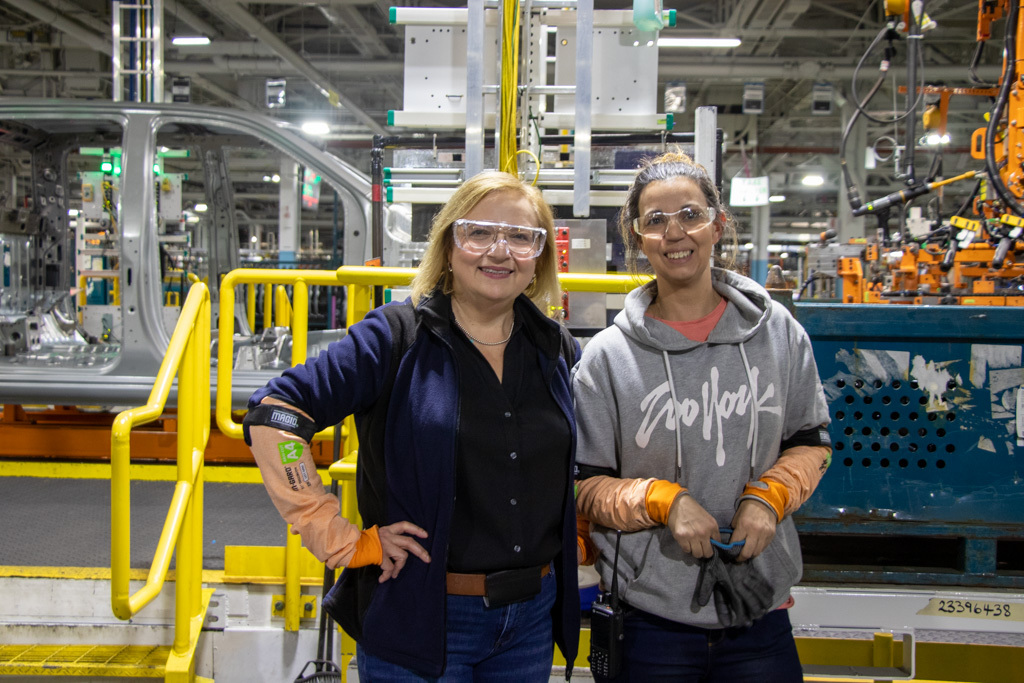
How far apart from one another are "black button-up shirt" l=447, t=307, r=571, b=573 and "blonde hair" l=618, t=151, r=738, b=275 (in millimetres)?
481

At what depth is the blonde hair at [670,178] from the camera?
156cm

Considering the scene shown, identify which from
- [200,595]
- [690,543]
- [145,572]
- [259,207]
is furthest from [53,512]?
[259,207]

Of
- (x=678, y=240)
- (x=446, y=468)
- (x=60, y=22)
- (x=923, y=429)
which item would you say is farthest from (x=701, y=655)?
(x=60, y=22)

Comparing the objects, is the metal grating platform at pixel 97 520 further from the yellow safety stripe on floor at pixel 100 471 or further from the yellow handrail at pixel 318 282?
the yellow handrail at pixel 318 282

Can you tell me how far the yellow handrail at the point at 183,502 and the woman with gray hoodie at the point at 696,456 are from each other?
4.84 ft

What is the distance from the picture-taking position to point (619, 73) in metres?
3.01

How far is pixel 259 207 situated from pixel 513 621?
95.2ft

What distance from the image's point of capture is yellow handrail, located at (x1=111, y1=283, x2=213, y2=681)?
2111mm

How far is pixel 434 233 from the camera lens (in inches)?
61.2

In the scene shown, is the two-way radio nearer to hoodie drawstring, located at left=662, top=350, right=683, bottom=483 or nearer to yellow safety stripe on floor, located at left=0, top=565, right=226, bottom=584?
hoodie drawstring, located at left=662, top=350, right=683, bottom=483

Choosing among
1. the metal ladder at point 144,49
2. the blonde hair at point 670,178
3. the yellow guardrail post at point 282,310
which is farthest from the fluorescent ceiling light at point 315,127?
the blonde hair at point 670,178

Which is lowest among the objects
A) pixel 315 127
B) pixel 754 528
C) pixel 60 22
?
pixel 754 528

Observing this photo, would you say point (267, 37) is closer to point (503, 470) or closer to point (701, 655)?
point (503, 470)

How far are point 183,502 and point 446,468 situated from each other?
1.48 m
